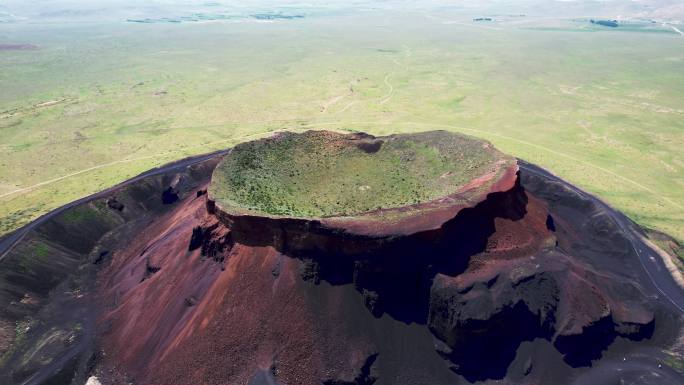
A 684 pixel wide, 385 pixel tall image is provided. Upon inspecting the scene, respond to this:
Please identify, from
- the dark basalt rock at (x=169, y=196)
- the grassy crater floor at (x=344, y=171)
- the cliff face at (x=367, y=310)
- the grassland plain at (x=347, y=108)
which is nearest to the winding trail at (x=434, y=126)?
the grassland plain at (x=347, y=108)

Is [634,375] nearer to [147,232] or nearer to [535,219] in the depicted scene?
[535,219]

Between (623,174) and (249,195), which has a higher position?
(249,195)

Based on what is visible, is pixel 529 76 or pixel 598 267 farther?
pixel 529 76

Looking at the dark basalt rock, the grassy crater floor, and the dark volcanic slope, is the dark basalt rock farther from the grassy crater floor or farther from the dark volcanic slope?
the dark volcanic slope

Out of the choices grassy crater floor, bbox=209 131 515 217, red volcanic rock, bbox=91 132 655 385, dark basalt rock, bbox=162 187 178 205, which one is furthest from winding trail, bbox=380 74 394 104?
red volcanic rock, bbox=91 132 655 385

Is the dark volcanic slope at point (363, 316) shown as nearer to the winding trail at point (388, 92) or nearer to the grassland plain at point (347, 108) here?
the grassland plain at point (347, 108)

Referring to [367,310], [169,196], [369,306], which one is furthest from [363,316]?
[169,196]

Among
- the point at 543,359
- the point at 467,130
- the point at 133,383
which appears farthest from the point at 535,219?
the point at 467,130
